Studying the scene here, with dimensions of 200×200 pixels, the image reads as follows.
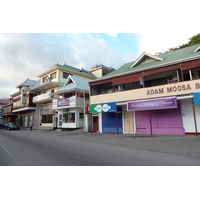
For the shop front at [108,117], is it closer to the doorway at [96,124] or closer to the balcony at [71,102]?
the doorway at [96,124]

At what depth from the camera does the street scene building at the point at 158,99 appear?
41.9 ft

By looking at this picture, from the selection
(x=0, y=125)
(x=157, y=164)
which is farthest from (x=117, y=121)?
(x=0, y=125)

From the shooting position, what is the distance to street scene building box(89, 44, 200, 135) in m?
12.8

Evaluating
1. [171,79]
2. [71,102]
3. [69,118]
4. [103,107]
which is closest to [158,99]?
[171,79]

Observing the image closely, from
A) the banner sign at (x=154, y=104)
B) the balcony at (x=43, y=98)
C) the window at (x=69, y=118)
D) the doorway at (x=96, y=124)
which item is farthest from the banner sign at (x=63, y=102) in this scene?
the banner sign at (x=154, y=104)

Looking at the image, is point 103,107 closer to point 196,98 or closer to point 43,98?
point 196,98

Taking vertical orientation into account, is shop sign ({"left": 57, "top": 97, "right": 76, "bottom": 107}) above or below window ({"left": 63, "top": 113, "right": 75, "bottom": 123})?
above

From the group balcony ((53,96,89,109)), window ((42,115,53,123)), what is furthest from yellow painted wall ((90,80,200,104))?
window ((42,115,53,123))

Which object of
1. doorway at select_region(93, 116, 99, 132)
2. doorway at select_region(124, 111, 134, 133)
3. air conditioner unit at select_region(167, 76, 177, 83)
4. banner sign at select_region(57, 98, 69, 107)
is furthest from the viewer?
banner sign at select_region(57, 98, 69, 107)

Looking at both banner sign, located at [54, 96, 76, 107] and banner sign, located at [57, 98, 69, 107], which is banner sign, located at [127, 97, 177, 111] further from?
banner sign, located at [57, 98, 69, 107]

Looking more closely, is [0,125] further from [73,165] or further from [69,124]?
[73,165]

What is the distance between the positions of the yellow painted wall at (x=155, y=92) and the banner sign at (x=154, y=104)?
542 millimetres

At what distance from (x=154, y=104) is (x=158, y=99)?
556 millimetres

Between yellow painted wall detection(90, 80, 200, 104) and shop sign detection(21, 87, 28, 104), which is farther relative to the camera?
shop sign detection(21, 87, 28, 104)
